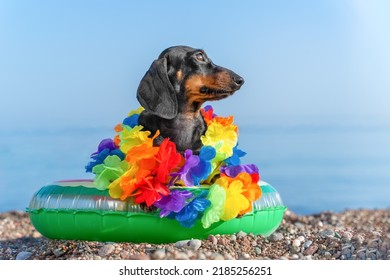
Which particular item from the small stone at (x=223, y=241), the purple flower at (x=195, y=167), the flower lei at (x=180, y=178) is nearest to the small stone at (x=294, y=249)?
the flower lei at (x=180, y=178)

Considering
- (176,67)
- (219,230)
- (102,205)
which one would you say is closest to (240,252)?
(219,230)

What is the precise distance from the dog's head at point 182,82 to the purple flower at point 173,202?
69 cm

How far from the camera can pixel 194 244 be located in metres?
5.95

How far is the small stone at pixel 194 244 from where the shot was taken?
5906 millimetres

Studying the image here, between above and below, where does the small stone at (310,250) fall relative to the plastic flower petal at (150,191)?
below

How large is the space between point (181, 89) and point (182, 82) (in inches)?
2.5

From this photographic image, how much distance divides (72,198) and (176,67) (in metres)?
1.51

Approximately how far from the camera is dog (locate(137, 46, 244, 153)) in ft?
20.8

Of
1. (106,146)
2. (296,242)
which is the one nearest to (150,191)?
(106,146)

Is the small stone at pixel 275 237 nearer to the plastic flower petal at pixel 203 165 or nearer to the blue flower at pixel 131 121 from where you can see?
the plastic flower petal at pixel 203 165

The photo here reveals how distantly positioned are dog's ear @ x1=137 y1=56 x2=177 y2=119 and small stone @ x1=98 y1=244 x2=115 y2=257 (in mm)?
1231

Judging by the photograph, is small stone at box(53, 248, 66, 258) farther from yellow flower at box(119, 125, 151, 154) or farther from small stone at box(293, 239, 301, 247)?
small stone at box(293, 239, 301, 247)

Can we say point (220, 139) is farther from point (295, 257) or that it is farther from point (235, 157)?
point (295, 257)

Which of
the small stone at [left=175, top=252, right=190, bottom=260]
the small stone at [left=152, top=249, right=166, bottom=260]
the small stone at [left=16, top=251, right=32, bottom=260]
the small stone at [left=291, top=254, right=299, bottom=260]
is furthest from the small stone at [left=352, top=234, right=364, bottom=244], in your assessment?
the small stone at [left=16, top=251, right=32, bottom=260]
